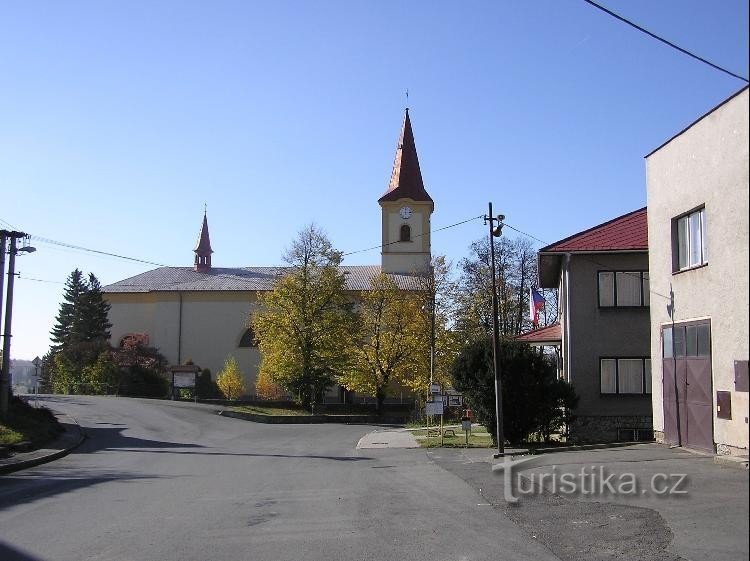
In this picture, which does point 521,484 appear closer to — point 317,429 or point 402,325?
point 317,429

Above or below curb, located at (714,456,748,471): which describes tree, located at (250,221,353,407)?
above

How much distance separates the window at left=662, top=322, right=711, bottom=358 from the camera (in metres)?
16.7

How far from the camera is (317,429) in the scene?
133 feet

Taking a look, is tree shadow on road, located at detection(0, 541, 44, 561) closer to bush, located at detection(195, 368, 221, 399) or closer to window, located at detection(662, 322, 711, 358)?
window, located at detection(662, 322, 711, 358)

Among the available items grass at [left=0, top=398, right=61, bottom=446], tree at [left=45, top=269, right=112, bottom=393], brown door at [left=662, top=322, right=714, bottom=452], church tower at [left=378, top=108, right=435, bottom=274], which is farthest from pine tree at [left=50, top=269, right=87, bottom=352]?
brown door at [left=662, top=322, right=714, bottom=452]

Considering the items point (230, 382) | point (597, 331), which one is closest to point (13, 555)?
point (597, 331)

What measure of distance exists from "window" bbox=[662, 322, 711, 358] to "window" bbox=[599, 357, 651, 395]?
681cm

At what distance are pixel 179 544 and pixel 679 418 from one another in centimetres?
1326

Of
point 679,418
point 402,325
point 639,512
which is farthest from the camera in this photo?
point 402,325

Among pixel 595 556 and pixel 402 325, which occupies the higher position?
pixel 402 325

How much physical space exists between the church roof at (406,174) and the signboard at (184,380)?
23903 mm

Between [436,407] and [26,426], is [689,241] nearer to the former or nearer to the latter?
[436,407]

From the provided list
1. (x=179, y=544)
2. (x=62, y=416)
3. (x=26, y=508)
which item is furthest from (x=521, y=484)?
(x=62, y=416)

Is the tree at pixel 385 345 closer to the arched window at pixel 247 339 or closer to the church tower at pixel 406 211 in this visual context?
the church tower at pixel 406 211
